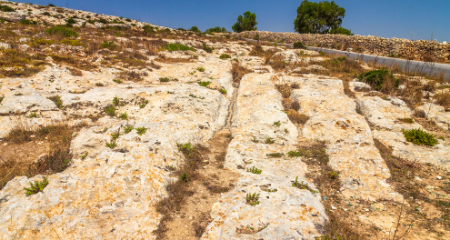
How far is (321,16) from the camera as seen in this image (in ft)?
205

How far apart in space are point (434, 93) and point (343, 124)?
25.8 feet

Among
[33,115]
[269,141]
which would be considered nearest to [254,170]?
[269,141]

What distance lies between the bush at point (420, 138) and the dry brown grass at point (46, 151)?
12291 millimetres

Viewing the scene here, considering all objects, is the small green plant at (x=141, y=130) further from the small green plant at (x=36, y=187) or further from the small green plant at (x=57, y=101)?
the small green plant at (x=57, y=101)

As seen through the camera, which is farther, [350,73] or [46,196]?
[350,73]

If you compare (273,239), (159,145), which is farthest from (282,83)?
(273,239)

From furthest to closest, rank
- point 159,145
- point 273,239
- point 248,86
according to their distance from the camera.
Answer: point 248,86
point 159,145
point 273,239

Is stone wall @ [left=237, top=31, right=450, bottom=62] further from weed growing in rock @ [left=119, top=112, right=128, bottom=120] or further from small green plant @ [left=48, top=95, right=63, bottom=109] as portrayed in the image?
small green plant @ [left=48, top=95, right=63, bottom=109]

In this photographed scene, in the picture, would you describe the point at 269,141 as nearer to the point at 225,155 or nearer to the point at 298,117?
the point at 225,155

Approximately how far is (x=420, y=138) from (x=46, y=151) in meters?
13.6

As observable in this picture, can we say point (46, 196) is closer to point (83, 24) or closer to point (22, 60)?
point (22, 60)

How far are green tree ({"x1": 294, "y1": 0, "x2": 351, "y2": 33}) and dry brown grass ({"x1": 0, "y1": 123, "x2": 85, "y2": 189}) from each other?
7052 centimetres

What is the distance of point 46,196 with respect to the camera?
427 cm

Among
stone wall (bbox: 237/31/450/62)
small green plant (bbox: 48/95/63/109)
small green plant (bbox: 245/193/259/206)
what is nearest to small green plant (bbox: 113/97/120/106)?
small green plant (bbox: 48/95/63/109)
